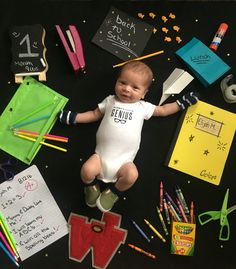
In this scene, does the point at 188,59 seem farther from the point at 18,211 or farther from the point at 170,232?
the point at 18,211

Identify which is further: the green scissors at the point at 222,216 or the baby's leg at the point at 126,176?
the green scissors at the point at 222,216

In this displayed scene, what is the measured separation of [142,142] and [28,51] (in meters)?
0.48

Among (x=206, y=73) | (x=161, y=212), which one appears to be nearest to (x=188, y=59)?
(x=206, y=73)

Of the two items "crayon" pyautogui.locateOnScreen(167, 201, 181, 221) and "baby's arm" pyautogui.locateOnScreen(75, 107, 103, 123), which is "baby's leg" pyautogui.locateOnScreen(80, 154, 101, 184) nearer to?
"baby's arm" pyautogui.locateOnScreen(75, 107, 103, 123)

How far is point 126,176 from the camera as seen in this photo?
3.87 ft

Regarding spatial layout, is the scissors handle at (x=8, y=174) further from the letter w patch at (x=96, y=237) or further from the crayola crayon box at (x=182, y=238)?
the crayola crayon box at (x=182, y=238)

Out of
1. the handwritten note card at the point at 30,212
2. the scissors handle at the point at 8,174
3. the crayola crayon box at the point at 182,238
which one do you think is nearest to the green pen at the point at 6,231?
the handwritten note card at the point at 30,212

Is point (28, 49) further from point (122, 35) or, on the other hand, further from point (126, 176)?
point (126, 176)

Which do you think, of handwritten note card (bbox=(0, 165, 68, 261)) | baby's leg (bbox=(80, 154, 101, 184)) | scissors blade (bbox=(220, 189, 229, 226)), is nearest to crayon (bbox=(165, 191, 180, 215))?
scissors blade (bbox=(220, 189, 229, 226))

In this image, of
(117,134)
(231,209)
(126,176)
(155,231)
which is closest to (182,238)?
(155,231)

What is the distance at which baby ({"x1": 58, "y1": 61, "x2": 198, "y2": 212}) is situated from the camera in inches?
46.8

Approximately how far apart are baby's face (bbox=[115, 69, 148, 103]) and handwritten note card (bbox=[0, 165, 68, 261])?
381 millimetres

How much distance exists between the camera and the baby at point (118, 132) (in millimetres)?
1189

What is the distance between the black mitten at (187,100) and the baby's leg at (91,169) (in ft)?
1.06
